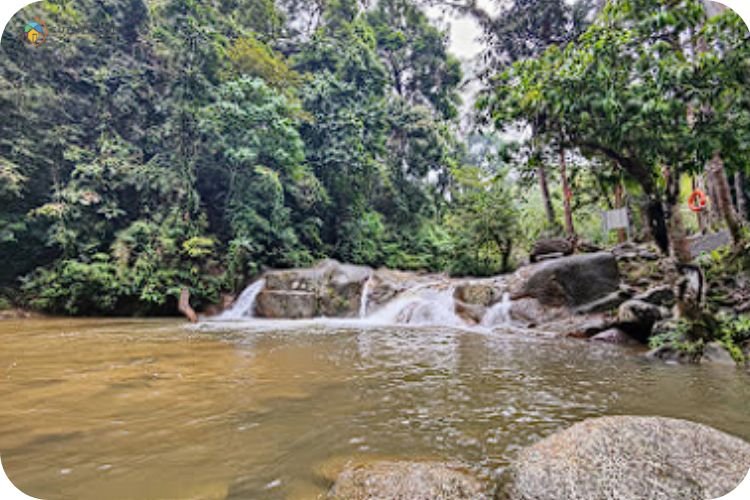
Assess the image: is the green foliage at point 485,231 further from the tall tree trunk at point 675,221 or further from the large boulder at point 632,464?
the large boulder at point 632,464

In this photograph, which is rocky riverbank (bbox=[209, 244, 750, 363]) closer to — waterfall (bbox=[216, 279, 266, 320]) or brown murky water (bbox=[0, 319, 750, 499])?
waterfall (bbox=[216, 279, 266, 320])

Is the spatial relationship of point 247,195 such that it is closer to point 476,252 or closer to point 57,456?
point 476,252

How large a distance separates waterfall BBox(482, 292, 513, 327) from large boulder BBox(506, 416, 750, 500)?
21.1 feet

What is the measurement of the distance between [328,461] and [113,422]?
1.53 m

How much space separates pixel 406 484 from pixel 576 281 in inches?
282

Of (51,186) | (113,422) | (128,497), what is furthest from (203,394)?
(51,186)

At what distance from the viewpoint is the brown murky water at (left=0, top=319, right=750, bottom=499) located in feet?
6.79

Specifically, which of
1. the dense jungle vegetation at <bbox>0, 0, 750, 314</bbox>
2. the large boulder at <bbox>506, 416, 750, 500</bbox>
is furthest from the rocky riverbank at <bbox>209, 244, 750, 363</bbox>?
the large boulder at <bbox>506, 416, 750, 500</bbox>

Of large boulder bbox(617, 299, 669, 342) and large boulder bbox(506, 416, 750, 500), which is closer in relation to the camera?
large boulder bbox(506, 416, 750, 500)

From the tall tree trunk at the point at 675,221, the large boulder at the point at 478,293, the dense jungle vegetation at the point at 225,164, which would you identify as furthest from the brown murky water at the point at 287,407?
the dense jungle vegetation at the point at 225,164

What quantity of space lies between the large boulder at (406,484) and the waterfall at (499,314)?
678cm

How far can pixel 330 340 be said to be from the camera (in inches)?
261

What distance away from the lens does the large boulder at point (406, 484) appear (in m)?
1.80

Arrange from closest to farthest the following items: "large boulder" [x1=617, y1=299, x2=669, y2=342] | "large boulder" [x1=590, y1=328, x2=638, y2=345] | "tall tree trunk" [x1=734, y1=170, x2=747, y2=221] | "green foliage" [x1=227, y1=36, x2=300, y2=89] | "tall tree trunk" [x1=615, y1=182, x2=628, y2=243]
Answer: "large boulder" [x1=617, y1=299, x2=669, y2=342], "large boulder" [x1=590, y1=328, x2=638, y2=345], "tall tree trunk" [x1=734, y1=170, x2=747, y2=221], "tall tree trunk" [x1=615, y1=182, x2=628, y2=243], "green foliage" [x1=227, y1=36, x2=300, y2=89]
